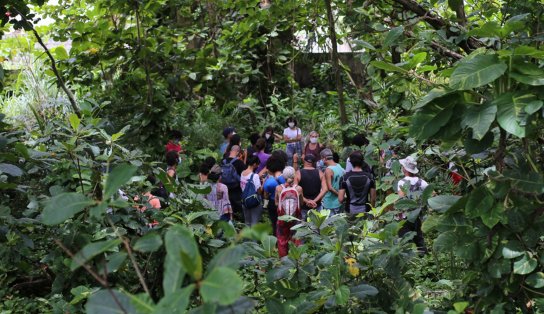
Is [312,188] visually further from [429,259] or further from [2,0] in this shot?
[2,0]

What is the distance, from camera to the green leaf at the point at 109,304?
1514mm

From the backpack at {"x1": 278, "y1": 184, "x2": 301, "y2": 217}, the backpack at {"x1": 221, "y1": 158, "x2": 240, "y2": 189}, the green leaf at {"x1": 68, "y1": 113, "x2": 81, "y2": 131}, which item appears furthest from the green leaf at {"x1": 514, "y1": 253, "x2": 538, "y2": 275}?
the backpack at {"x1": 221, "y1": 158, "x2": 240, "y2": 189}

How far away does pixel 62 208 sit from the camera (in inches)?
66.1

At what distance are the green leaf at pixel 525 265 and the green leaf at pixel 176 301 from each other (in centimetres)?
156

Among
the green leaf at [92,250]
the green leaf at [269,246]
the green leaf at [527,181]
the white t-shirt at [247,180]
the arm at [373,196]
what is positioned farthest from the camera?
the white t-shirt at [247,180]

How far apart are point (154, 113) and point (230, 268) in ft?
27.0

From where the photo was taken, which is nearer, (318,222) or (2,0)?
(318,222)

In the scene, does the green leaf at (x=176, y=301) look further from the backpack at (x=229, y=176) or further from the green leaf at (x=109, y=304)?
the backpack at (x=229, y=176)

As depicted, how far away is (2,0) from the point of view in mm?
4387

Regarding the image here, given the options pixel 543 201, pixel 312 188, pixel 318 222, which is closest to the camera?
pixel 543 201

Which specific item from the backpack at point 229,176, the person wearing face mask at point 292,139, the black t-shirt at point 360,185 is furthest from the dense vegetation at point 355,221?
the person wearing face mask at point 292,139

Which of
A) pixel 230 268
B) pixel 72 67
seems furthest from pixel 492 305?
pixel 72 67

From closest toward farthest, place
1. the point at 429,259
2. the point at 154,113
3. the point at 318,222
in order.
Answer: the point at 318,222, the point at 429,259, the point at 154,113

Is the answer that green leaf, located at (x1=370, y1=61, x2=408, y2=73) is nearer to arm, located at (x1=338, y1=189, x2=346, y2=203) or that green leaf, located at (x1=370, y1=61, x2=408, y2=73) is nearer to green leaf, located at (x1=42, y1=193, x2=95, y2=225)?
green leaf, located at (x1=42, y1=193, x2=95, y2=225)
